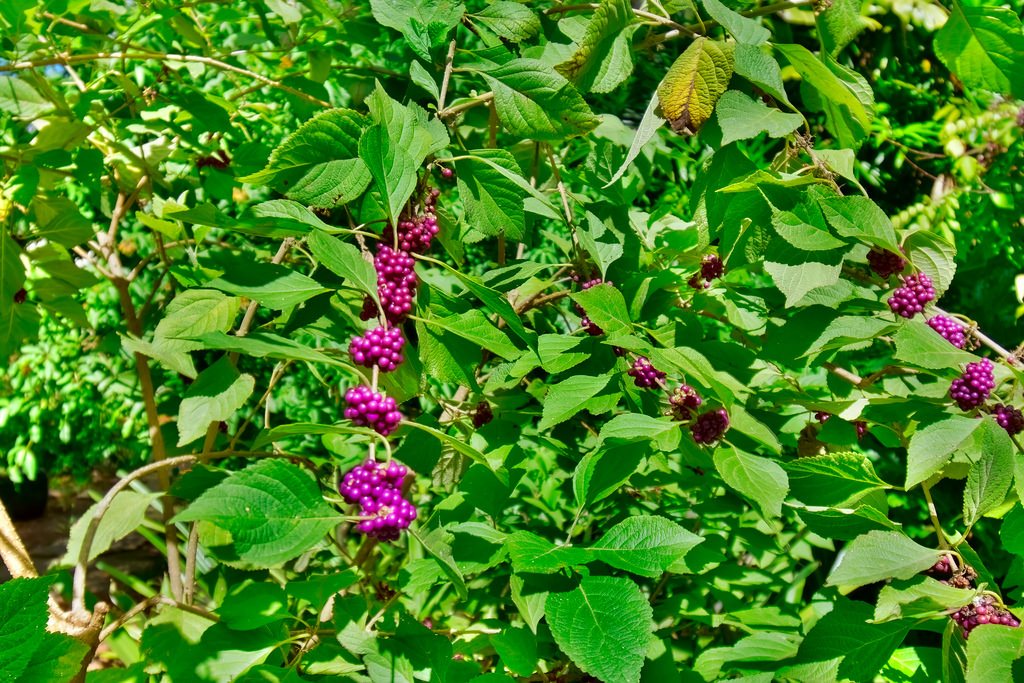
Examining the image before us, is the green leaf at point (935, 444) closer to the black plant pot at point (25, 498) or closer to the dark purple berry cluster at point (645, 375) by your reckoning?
the dark purple berry cluster at point (645, 375)

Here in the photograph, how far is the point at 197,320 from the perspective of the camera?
0.84 m

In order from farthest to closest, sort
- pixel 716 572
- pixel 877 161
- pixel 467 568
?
pixel 877 161 < pixel 716 572 < pixel 467 568

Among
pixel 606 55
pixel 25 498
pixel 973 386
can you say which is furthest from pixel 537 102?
pixel 25 498

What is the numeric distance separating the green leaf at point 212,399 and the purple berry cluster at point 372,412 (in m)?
0.32

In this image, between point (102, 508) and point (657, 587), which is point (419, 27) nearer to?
point (102, 508)

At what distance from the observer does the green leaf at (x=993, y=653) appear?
69cm

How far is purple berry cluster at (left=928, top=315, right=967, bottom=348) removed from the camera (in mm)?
875

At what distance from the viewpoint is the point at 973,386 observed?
83cm

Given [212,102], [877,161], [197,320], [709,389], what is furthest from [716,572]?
[877,161]

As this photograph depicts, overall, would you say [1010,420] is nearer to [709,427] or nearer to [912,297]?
[912,297]

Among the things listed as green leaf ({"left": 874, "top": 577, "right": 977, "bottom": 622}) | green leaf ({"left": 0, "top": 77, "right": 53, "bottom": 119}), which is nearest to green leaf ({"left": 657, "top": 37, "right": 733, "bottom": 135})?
green leaf ({"left": 874, "top": 577, "right": 977, "bottom": 622})

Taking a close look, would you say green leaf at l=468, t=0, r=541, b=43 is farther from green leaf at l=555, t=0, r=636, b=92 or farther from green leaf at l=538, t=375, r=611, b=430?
green leaf at l=538, t=375, r=611, b=430

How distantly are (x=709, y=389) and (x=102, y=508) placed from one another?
675 mm

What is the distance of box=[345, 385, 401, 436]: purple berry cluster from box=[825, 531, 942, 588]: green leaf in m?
0.46
